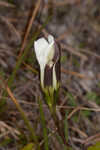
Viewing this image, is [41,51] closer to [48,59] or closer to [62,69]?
[48,59]

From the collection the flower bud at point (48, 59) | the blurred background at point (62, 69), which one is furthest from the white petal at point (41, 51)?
the blurred background at point (62, 69)

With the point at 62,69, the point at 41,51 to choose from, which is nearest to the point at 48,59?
the point at 41,51

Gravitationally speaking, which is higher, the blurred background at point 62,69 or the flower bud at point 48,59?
the flower bud at point 48,59

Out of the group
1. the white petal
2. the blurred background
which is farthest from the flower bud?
the blurred background

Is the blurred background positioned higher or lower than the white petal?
lower

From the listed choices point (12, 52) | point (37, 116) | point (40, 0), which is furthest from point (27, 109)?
point (40, 0)

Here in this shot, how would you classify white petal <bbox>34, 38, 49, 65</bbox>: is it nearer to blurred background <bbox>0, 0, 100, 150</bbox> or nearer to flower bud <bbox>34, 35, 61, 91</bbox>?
flower bud <bbox>34, 35, 61, 91</bbox>

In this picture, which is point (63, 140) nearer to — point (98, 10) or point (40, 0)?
point (40, 0)

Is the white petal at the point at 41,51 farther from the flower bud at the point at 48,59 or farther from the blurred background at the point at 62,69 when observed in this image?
the blurred background at the point at 62,69
